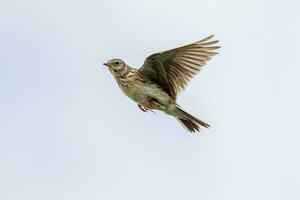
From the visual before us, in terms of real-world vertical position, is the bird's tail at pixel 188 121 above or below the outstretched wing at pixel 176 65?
below

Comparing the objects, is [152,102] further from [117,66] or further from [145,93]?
[117,66]

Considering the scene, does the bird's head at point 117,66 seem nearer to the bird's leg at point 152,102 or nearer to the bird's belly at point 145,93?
the bird's belly at point 145,93

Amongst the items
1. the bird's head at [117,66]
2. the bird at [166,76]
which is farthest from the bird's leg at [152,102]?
the bird's head at [117,66]

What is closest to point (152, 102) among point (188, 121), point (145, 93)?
point (145, 93)

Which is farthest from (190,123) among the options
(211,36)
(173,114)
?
(211,36)

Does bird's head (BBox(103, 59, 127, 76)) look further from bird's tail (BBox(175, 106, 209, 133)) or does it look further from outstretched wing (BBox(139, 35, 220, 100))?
bird's tail (BBox(175, 106, 209, 133))

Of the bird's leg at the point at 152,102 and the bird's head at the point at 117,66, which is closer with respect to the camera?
the bird's leg at the point at 152,102

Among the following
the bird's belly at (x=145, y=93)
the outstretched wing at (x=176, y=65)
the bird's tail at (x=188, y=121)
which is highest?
the outstretched wing at (x=176, y=65)
